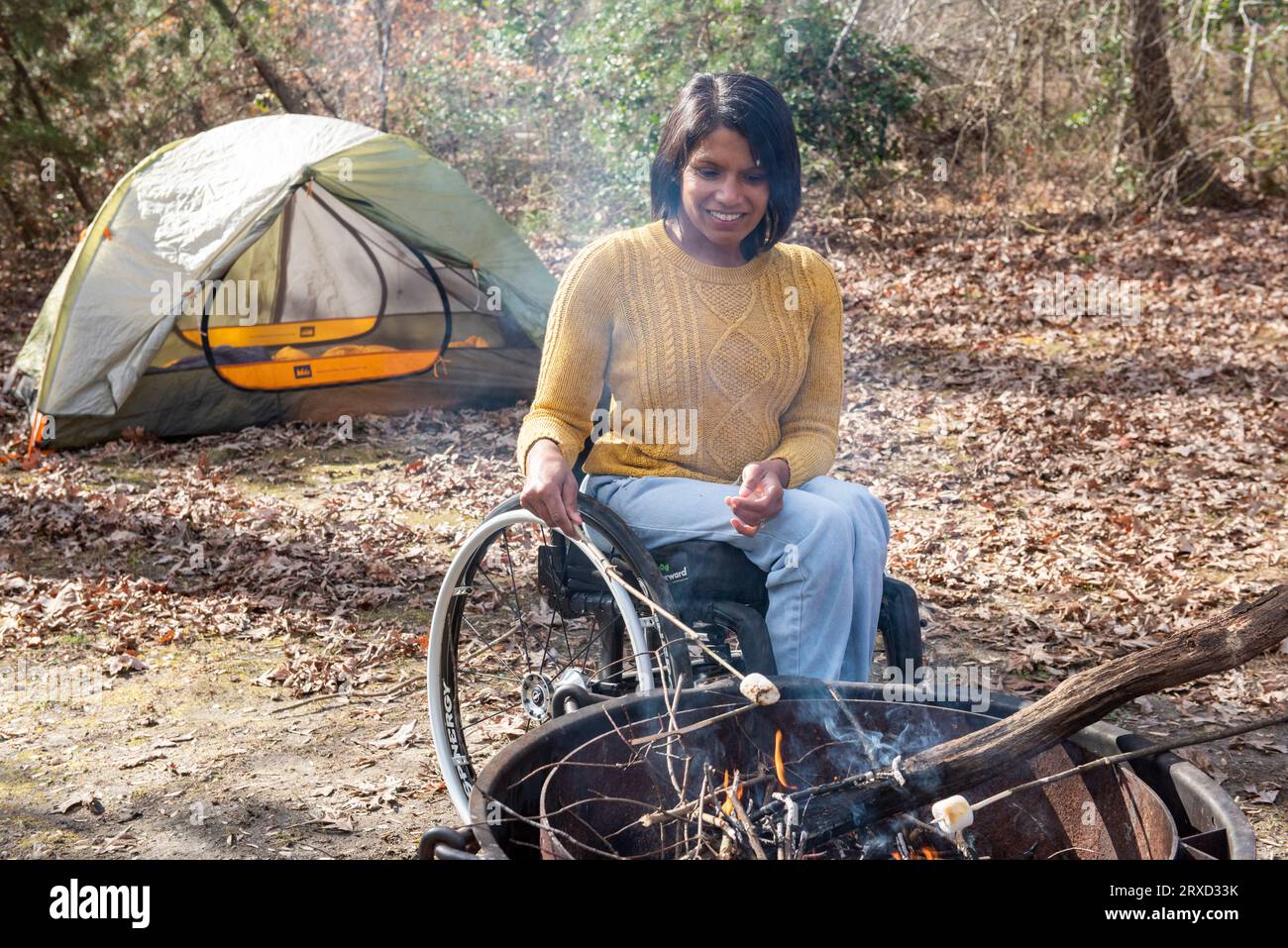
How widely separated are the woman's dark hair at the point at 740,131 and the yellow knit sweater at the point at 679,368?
140 mm

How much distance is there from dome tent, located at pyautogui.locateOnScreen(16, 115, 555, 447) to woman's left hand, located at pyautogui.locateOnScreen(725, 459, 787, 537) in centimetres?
527

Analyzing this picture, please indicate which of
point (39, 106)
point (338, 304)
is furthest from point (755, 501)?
point (39, 106)

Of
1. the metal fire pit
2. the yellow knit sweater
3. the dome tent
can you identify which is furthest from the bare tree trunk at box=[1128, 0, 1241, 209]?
the metal fire pit

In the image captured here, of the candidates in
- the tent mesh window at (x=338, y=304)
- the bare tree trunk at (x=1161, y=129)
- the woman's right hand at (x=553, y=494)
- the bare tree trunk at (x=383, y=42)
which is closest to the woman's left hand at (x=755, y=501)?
the woman's right hand at (x=553, y=494)

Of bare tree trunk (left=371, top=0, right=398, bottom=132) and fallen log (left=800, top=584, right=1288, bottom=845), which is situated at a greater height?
bare tree trunk (left=371, top=0, right=398, bottom=132)

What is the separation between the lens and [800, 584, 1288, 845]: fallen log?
5.44 ft

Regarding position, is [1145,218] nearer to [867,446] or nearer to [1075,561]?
[867,446]

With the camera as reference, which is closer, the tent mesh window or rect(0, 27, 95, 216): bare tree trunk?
the tent mesh window

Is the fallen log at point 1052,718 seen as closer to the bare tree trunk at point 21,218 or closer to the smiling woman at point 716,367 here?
the smiling woman at point 716,367

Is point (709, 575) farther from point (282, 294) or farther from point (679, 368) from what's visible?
point (282, 294)

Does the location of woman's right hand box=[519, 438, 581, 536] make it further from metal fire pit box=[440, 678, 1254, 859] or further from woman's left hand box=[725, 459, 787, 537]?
metal fire pit box=[440, 678, 1254, 859]
